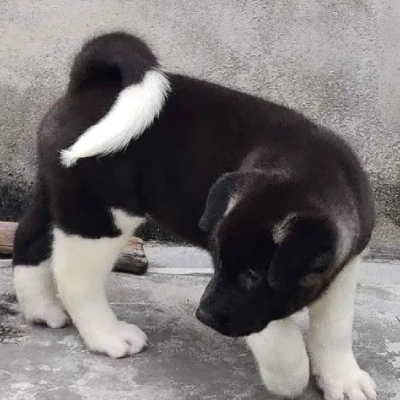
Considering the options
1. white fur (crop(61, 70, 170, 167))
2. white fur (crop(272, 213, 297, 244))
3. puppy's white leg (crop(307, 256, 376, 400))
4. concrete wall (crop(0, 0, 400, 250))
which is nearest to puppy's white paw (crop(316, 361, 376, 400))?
puppy's white leg (crop(307, 256, 376, 400))

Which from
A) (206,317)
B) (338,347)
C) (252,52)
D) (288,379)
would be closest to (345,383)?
(338,347)

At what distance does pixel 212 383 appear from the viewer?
2779 millimetres

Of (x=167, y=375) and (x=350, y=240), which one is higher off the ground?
(x=350, y=240)

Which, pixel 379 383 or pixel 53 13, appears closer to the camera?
pixel 379 383

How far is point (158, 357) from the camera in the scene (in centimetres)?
294

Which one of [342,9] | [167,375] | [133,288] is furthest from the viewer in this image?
[342,9]

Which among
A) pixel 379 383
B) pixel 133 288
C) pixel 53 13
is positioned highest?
pixel 53 13

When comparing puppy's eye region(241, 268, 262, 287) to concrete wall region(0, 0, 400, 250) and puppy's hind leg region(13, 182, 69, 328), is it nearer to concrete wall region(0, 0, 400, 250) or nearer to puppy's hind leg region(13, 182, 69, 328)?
puppy's hind leg region(13, 182, 69, 328)

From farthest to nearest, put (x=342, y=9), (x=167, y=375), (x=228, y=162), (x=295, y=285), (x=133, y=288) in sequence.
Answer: (x=342, y=9) < (x=133, y=288) < (x=167, y=375) < (x=228, y=162) < (x=295, y=285)

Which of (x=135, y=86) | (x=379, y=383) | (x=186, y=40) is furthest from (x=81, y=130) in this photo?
(x=186, y=40)

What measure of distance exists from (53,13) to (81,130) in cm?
179

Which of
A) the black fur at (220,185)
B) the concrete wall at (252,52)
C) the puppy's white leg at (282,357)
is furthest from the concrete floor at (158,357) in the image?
the concrete wall at (252,52)

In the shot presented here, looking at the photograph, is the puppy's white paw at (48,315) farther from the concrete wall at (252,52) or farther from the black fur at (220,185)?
the concrete wall at (252,52)

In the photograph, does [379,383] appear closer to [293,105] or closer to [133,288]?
[133,288]
